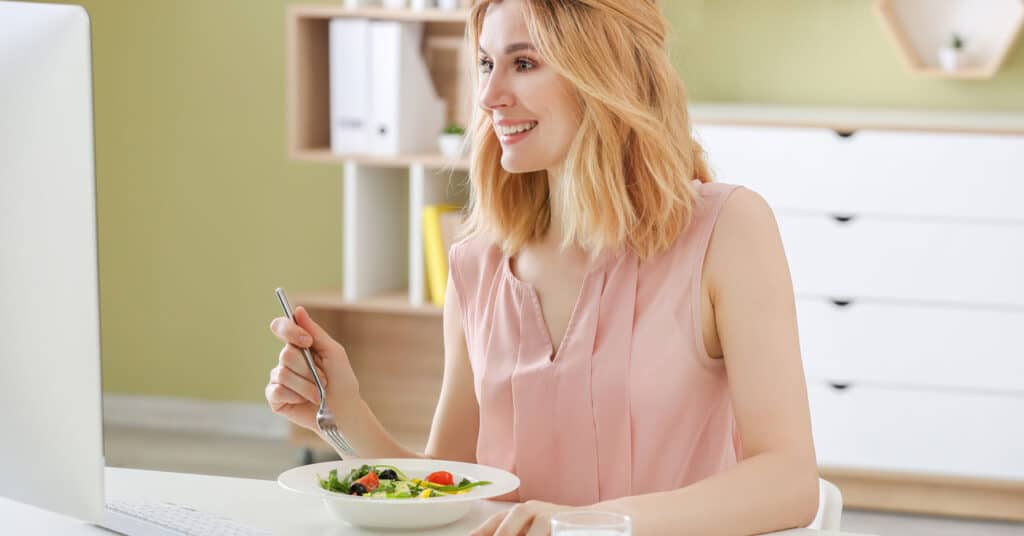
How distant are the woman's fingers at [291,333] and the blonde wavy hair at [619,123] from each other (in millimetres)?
320

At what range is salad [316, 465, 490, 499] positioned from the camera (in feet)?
4.47

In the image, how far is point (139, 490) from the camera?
147 cm

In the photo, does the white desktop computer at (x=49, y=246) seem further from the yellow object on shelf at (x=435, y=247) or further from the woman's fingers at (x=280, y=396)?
the yellow object on shelf at (x=435, y=247)

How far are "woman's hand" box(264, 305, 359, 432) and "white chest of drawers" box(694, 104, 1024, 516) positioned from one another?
2.09m

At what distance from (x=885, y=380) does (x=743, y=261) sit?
87.5 inches

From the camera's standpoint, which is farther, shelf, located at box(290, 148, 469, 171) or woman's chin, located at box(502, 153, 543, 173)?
shelf, located at box(290, 148, 469, 171)

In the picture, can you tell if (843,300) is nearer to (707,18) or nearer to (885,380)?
(885,380)

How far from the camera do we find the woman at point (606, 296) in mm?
1560

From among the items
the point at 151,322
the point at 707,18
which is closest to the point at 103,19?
the point at 151,322

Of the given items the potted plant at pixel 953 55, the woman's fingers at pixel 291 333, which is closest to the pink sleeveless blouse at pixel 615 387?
the woman's fingers at pixel 291 333

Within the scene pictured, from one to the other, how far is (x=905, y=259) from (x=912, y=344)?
0.21 metres

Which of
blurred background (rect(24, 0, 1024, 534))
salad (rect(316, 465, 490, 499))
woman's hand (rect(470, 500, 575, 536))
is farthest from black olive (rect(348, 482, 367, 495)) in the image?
blurred background (rect(24, 0, 1024, 534))

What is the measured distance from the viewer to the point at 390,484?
54.6 inches

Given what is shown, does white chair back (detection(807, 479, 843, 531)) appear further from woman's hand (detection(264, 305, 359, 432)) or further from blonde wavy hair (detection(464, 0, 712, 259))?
woman's hand (detection(264, 305, 359, 432))
